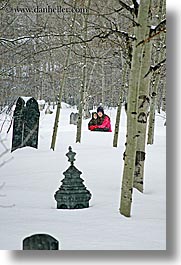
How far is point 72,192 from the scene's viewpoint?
2.25 m

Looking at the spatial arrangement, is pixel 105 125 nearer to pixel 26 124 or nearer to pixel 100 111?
pixel 100 111

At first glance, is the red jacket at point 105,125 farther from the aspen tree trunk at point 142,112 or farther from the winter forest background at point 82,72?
the aspen tree trunk at point 142,112

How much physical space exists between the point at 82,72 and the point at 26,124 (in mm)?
383

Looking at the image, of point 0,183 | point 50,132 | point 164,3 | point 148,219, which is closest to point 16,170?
point 0,183

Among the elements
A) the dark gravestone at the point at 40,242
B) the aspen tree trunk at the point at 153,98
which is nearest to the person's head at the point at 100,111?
the aspen tree trunk at the point at 153,98

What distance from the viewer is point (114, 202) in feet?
7.63

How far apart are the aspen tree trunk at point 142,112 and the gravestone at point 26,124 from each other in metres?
0.49

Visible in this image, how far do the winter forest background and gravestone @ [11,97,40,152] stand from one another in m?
0.03

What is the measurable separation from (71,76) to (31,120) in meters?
0.29

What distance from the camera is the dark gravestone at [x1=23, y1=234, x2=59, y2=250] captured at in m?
1.95

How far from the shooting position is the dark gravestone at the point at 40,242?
6.40 ft

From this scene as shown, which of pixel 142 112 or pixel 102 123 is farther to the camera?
pixel 102 123

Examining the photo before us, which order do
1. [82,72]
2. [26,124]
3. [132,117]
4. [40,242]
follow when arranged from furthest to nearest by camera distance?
[26,124], [82,72], [132,117], [40,242]

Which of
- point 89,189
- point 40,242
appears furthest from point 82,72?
point 40,242
